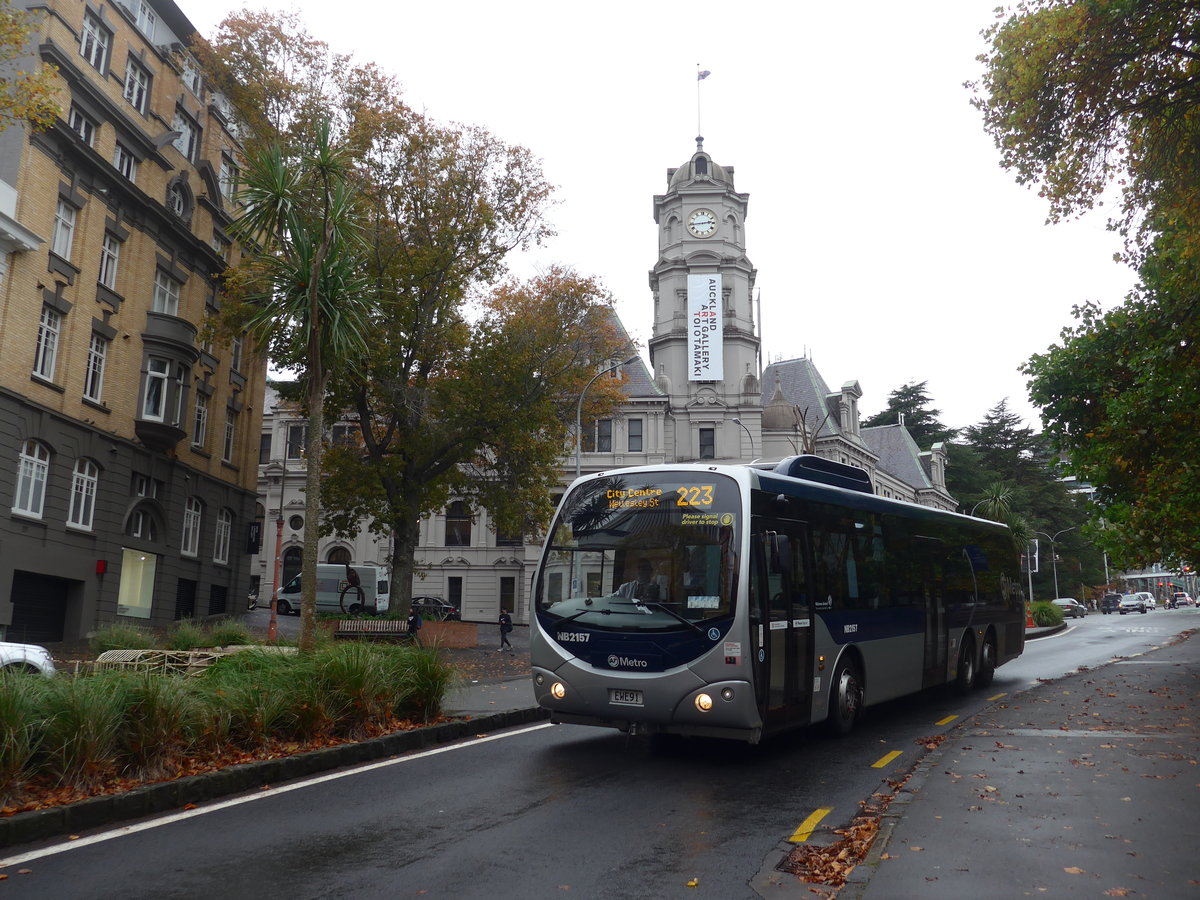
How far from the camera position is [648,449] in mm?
55344

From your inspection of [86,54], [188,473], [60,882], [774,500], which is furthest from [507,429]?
[60,882]

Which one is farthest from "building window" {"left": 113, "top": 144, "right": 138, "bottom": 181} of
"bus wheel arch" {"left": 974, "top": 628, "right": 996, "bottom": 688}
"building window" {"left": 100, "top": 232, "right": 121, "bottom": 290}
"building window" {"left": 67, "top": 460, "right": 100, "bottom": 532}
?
"bus wheel arch" {"left": 974, "top": 628, "right": 996, "bottom": 688}

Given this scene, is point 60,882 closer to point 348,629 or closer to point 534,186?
point 348,629

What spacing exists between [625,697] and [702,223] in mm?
50817

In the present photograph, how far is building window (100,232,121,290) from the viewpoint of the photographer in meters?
29.4

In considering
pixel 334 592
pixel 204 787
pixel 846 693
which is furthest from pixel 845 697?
pixel 334 592

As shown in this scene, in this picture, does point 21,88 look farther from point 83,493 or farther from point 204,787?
point 83,493

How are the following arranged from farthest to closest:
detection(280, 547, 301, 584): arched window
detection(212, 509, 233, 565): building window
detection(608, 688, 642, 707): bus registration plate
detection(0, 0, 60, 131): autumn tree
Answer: detection(280, 547, 301, 584): arched window < detection(212, 509, 233, 565): building window < detection(0, 0, 60, 131): autumn tree < detection(608, 688, 642, 707): bus registration plate

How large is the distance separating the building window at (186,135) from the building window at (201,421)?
28.0ft

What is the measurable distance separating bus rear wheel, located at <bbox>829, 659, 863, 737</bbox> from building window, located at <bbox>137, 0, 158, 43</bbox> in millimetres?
30512

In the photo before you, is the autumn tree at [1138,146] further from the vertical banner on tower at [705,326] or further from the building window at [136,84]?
the vertical banner on tower at [705,326]

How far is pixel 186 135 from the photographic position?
116ft

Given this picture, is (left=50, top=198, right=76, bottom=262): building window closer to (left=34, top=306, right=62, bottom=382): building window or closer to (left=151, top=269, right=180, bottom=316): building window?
(left=34, top=306, right=62, bottom=382): building window

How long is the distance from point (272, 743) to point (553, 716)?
2.83m
